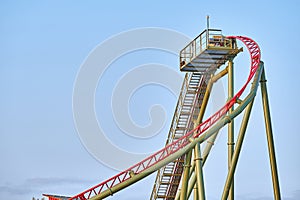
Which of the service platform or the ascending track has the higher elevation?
the service platform

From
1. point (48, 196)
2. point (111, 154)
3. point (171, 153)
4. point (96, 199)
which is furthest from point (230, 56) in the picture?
point (48, 196)

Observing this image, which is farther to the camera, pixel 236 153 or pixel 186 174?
pixel 186 174

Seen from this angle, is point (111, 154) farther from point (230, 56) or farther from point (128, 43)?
point (230, 56)

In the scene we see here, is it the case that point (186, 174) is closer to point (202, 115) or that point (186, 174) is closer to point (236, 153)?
point (236, 153)

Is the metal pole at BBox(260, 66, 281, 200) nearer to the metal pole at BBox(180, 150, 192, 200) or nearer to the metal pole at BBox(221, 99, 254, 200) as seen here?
the metal pole at BBox(221, 99, 254, 200)

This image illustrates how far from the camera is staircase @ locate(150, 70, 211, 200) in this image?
31141 millimetres

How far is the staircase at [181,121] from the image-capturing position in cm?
3114

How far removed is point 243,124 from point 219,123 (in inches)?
66.2

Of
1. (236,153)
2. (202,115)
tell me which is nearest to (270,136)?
(236,153)

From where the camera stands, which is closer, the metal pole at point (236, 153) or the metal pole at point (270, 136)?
the metal pole at point (236, 153)

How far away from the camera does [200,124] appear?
88.8 ft

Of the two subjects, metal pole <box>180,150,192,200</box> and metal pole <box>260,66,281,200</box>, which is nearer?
metal pole <box>180,150,192,200</box>

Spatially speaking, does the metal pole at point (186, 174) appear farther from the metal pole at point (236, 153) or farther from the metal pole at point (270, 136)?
the metal pole at point (270, 136)

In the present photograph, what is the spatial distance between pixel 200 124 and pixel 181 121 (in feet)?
14.6
